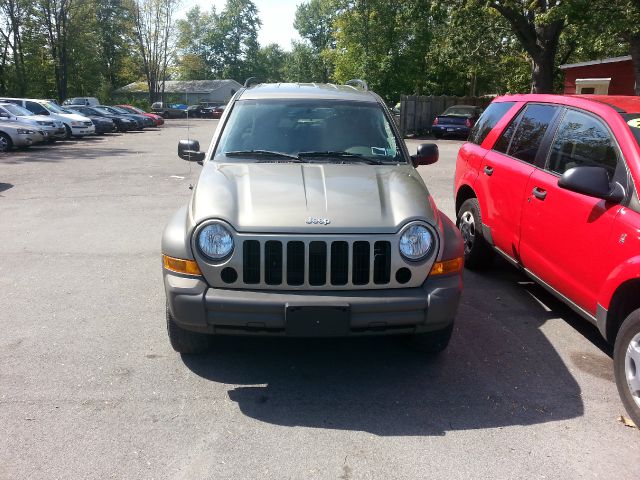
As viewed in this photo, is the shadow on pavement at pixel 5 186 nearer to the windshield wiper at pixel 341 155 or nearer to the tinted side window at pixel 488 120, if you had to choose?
the windshield wiper at pixel 341 155

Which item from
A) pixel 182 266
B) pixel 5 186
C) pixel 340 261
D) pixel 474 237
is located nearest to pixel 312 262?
pixel 340 261

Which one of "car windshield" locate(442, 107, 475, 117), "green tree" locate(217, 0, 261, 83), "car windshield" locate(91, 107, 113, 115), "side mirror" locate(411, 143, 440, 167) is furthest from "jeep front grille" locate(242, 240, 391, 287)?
"green tree" locate(217, 0, 261, 83)

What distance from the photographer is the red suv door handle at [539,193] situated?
15.0ft

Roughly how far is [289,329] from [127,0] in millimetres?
60807

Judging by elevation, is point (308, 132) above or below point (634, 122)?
below

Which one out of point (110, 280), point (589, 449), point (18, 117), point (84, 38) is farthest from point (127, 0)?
point (589, 449)

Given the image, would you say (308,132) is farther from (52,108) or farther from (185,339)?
(52,108)

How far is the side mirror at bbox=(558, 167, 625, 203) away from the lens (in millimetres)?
3703

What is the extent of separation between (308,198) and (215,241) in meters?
0.65

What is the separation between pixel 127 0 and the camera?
56438mm

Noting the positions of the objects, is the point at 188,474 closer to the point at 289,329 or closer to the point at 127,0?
the point at 289,329

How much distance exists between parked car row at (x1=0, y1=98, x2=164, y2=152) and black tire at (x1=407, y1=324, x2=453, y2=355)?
18.3 m

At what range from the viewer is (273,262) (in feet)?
11.4

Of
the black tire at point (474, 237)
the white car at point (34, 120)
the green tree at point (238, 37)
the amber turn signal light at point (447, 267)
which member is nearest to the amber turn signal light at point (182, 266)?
the amber turn signal light at point (447, 267)
